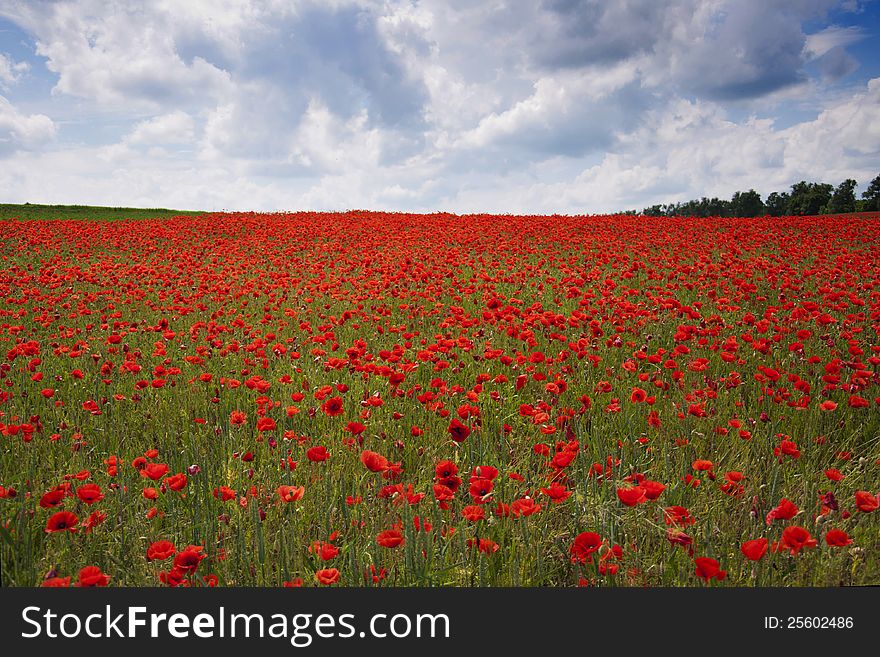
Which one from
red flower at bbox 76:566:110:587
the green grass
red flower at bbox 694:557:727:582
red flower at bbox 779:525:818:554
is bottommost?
red flower at bbox 76:566:110:587

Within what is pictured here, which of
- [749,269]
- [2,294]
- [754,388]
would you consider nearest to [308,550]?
[754,388]

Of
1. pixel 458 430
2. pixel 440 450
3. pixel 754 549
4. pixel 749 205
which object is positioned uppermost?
pixel 749 205

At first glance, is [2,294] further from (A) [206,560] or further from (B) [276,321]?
(A) [206,560]

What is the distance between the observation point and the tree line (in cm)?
4762

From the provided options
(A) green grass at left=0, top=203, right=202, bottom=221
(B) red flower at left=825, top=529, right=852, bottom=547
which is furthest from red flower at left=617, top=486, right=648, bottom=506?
(A) green grass at left=0, top=203, right=202, bottom=221

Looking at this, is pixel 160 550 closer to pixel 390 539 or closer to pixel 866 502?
pixel 390 539

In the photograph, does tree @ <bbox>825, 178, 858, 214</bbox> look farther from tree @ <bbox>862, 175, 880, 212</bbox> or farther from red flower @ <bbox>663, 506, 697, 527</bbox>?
red flower @ <bbox>663, 506, 697, 527</bbox>

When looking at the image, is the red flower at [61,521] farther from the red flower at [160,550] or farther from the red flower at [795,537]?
the red flower at [795,537]

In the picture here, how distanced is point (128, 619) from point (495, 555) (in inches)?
55.4

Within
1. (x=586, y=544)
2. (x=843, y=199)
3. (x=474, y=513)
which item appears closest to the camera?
(x=586, y=544)

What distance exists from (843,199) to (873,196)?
4.41m

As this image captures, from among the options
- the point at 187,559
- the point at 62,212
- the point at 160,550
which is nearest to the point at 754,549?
the point at 187,559

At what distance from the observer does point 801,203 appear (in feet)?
170

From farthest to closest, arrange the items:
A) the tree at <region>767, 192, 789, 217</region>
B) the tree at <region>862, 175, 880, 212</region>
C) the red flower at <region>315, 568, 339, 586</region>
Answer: the tree at <region>767, 192, 789, 217</region>
the tree at <region>862, 175, 880, 212</region>
the red flower at <region>315, 568, 339, 586</region>
